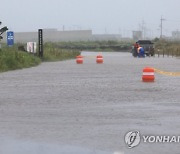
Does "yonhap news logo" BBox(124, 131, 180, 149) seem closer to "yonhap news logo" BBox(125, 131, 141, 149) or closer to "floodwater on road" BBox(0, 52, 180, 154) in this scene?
"yonhap news logo" BBox(125, 131, 141, 149)

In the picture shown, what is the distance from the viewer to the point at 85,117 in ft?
44.0

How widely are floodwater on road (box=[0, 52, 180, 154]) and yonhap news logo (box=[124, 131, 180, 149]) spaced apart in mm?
118

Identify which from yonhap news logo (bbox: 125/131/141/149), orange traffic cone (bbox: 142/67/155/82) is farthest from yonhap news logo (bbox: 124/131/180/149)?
orange traffic cone (bbox: 142/67/155/82)

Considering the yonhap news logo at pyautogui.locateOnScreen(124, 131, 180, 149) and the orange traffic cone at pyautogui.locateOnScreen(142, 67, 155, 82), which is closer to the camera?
the yonhap news logo at pyautogui.locateOnScreen(124, 131, 180, 149)

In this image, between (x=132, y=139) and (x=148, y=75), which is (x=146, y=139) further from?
(x=148, y=75)

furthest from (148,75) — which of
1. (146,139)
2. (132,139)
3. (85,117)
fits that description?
(146,139)

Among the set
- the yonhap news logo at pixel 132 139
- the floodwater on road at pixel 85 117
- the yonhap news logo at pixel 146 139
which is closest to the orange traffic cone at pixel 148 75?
the floodwater on road at pixel 85 117

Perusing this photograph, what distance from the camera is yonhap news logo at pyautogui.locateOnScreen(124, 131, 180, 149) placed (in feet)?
32.8

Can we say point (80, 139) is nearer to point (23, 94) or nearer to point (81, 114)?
point (81, 114)

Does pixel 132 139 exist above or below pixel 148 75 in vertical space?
below

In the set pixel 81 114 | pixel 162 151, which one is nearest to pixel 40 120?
pixel 81 114

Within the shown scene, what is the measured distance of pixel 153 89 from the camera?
20953 mm

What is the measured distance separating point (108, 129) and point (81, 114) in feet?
7.86

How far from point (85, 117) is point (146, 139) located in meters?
3.31
